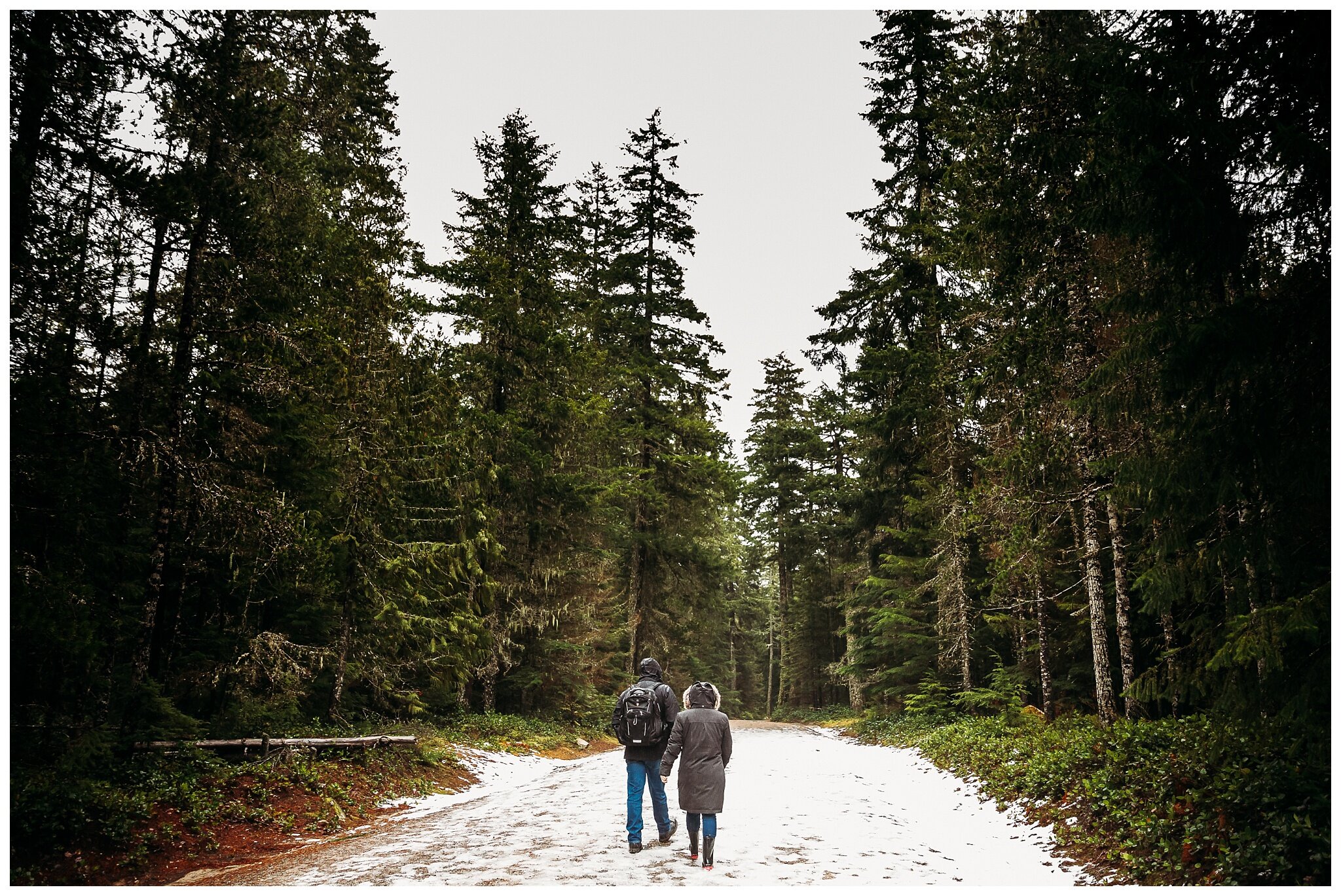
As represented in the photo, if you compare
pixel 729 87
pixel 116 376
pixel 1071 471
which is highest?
→ pixel 729 87

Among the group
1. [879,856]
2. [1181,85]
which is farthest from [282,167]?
[879,856]

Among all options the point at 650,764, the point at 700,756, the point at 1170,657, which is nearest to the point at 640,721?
the point at 650,764

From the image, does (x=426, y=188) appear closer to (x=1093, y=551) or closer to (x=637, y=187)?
(x=637, y=187)

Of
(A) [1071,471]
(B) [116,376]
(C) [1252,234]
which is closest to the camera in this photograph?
(C) [1252,234]

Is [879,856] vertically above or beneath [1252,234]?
beneath

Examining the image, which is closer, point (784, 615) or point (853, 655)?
point (853, 655)

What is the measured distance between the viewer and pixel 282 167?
9828 mm

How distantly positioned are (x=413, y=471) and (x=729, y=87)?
49.8ft

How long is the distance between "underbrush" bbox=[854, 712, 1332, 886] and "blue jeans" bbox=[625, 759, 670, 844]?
4418 mm

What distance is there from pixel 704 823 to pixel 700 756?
1.97ft

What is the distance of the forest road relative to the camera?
605 cm

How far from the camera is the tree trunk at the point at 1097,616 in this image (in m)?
→ 9.97

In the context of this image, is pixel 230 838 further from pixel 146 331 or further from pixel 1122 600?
pixel 1122 600

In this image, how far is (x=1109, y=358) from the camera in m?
7.07
